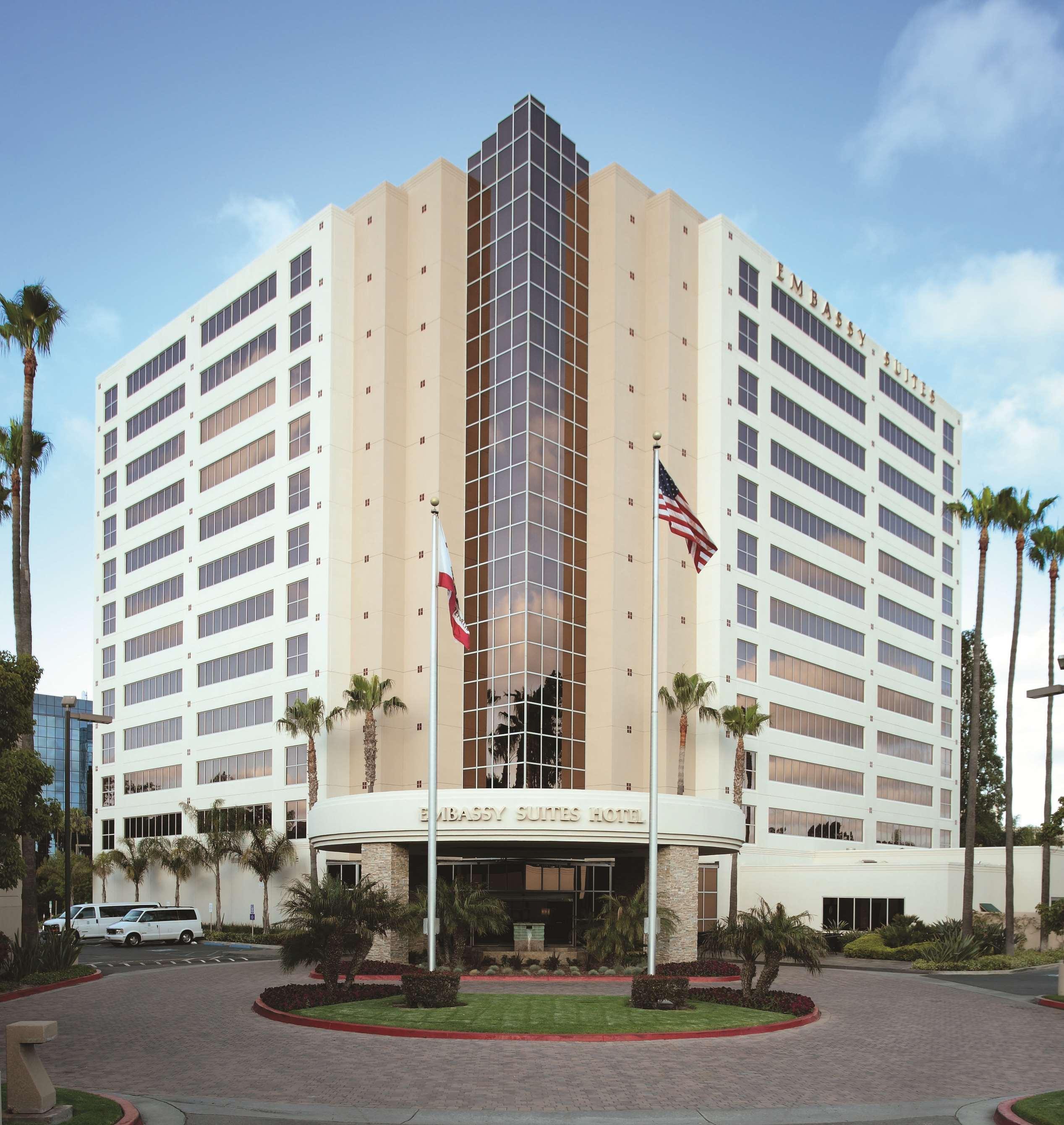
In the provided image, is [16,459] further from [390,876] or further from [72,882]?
[72,882]

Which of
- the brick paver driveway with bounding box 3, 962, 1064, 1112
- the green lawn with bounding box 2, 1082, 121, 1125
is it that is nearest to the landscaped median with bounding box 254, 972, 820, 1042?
the brick paver driveway with bounding box 3, 962, 1064, 1112

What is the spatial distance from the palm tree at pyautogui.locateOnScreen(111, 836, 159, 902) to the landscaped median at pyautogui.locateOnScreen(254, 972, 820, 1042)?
149ft

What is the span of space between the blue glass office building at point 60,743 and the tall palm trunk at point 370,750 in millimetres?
102501

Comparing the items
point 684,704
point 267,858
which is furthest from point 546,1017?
point 267,858

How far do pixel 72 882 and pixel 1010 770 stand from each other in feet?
198

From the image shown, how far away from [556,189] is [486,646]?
78.1 feet

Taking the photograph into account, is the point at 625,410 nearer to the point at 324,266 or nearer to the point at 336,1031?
the point at 324,266

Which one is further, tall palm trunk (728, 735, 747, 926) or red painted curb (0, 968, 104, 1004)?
tall palm trunk (728, 735, 747, 926)

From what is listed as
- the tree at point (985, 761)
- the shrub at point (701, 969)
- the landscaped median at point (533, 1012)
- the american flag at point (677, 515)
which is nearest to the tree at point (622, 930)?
the shrub at point (701, 969)

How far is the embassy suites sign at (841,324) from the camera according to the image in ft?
225

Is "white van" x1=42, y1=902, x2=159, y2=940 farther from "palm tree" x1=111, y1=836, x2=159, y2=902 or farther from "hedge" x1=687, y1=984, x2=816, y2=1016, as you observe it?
"hedge" x1=687, y1=984, x2=816, y2=1016

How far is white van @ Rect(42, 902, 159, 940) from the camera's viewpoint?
187 ft

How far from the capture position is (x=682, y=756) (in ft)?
182

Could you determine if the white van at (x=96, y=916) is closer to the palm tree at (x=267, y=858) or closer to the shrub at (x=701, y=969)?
the palm tree at (x=267, y=858)
